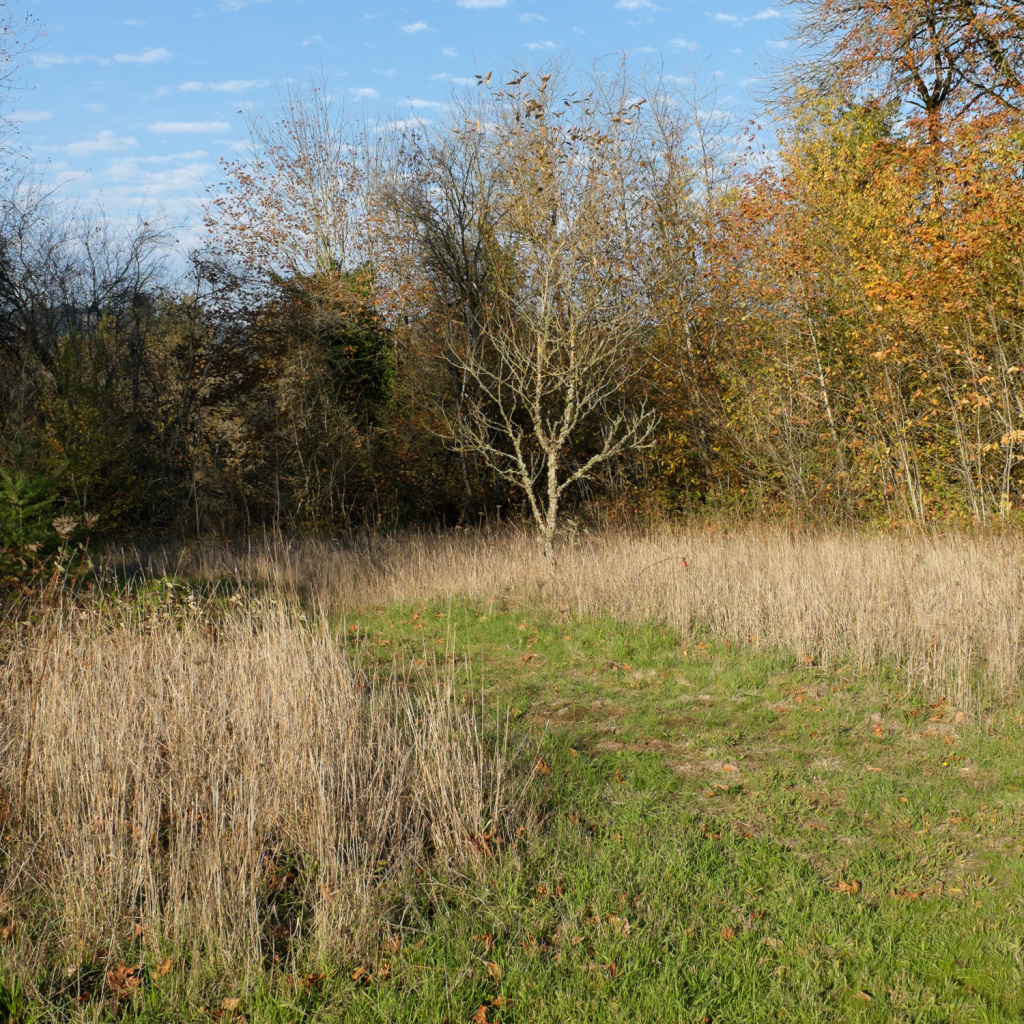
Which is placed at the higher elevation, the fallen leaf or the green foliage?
the green foliage

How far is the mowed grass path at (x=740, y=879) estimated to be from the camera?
9.25 feet

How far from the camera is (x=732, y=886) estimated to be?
3471 millimetres

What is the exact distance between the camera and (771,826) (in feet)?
13.3

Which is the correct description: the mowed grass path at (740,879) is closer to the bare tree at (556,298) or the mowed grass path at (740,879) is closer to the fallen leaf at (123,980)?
the fallen leaf at (123,980)

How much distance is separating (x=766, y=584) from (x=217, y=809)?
5.31m

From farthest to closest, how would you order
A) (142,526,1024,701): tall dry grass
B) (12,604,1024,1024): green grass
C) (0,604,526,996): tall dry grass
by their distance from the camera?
(142,526,1024,701): tall dry grass, (0,604,526,996): tall dry grass, (12,604,1024,1024): green grass

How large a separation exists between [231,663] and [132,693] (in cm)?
64

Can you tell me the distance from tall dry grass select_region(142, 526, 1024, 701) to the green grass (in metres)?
0.58

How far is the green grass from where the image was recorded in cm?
280

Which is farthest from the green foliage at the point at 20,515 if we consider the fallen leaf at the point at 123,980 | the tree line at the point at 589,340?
the fallen leaf at the point at 123,980

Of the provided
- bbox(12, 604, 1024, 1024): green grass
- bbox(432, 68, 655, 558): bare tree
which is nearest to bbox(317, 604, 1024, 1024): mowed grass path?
bbox(12, 604, 1024, 1024): green grass

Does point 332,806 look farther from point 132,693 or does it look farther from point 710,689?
point 710,689

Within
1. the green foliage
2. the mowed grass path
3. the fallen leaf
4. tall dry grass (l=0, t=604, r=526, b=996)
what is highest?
the green foliage

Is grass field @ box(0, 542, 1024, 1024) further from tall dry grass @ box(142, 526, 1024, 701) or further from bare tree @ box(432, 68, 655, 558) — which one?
bare tree @ box(432, 68, 655, 558)
